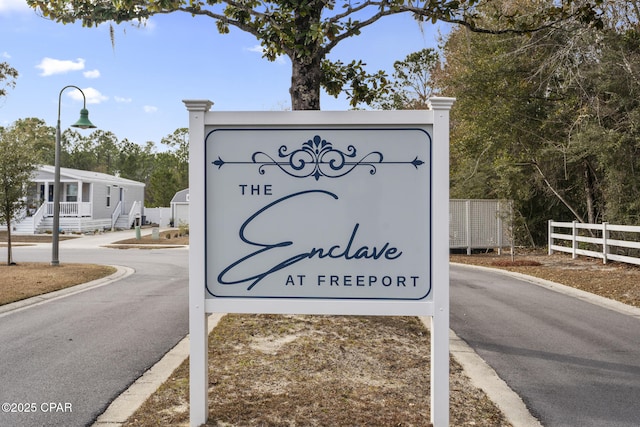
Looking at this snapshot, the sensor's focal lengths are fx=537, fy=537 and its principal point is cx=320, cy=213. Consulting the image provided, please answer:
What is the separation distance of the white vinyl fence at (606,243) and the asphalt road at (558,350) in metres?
5.58

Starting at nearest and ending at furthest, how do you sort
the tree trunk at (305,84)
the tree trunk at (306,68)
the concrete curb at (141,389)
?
the concrete curb at (141,389), the tree trunk at (306,68), the tree trunk at (305,84)

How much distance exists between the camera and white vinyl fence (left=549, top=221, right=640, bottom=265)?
1573cm

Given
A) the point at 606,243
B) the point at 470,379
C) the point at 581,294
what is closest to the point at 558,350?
the point at 470,379

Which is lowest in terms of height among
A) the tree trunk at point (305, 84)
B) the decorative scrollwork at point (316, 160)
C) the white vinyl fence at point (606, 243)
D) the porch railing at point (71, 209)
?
the white vinyl fence at point (606, 243)

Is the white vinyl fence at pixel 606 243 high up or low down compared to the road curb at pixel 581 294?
up

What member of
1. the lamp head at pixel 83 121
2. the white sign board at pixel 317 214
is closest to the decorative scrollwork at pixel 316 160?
the white sign board at pixel 317 214

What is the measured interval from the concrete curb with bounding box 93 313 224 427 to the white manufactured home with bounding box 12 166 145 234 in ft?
92.1

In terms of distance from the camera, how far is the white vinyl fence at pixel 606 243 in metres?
15.7

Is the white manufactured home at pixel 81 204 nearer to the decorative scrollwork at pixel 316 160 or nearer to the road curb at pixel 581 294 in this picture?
the road curb at pixel 581 294

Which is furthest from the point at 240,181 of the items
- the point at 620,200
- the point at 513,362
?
the point at 620,200

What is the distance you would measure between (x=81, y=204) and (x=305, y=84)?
32370 millimetres

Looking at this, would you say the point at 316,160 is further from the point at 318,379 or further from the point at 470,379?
the point at 470,379

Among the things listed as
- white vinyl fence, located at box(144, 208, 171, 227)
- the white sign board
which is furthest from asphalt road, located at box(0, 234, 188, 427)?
white vinyl fence, located at box(144, 208, 171, 227)

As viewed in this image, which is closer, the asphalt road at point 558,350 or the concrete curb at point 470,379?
the concrete curb at point 470,379
